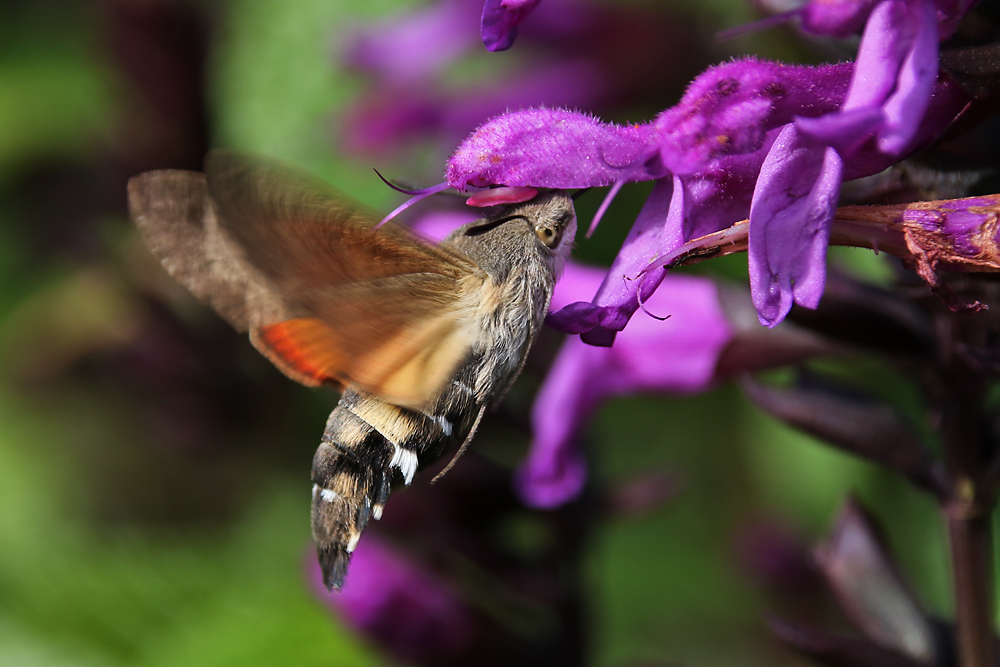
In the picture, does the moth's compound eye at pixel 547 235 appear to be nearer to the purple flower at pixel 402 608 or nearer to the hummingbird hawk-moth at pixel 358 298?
the hummingbird hawk-moth at pixel 358 298

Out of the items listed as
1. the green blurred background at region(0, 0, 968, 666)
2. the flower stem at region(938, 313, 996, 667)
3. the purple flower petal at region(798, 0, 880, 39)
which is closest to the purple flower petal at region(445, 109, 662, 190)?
the purple flower petal at region(798, 0, 880, 39)

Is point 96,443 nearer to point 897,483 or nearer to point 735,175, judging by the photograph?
point 897,483

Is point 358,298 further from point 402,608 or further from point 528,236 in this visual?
point 402,608

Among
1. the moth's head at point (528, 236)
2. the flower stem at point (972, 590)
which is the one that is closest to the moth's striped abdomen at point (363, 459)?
the moth's head at point (528, 236)

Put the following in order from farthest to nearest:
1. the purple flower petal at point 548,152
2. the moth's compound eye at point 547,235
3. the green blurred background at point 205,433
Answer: the green blurred background at point 205,433 → the moth's compound eye at point 547,235 → the purple flower petal at point 548,152

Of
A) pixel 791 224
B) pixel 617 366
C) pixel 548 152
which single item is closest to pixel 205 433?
pixel 617 366
